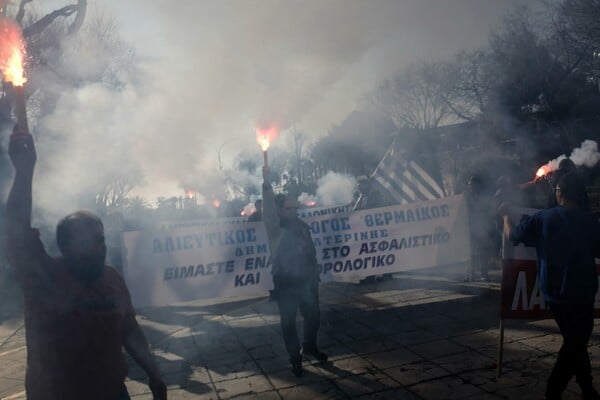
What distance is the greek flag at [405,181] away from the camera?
1038 centimetres

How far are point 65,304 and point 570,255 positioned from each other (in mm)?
3229

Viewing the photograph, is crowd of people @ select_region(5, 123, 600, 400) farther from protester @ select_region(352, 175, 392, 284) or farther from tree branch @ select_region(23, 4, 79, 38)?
tree branch @ select_region(23, 4, 79, 38)

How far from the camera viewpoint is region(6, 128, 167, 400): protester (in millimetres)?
2082

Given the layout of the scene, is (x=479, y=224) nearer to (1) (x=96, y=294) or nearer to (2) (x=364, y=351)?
(2) (x=364, y=351)

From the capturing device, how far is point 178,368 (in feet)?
17.5

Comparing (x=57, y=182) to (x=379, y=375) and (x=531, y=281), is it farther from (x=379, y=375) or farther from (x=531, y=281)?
(x=531, y=281)

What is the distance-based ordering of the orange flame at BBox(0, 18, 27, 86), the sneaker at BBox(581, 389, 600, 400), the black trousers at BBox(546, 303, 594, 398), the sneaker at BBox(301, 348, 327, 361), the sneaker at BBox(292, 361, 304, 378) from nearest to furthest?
the orange flame at BBox(0, 18, 27, 86), the black trousers at BBox(546, 303, 594, 398), the sneaker at BBox(581, 389, 600, 400), the sneaker at BBox(292, 361, 304, 378), the sneaker at BBox(301, 348, 327, 361)

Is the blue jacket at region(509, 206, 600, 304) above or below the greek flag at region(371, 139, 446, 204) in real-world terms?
below

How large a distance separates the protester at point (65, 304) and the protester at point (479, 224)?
704cm

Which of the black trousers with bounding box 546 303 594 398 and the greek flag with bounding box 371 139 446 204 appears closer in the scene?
the black trousers with bounding box 546 303 594 398

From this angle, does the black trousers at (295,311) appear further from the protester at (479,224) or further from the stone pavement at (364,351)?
the protester at (479,224)

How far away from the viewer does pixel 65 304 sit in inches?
86.2

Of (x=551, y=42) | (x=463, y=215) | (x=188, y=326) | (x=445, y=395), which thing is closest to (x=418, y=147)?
(x=551, y=42)

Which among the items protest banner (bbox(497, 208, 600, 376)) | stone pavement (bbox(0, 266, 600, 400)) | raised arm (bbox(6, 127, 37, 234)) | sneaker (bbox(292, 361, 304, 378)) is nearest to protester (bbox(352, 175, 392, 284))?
stone pavement (bbox(0, 266, 600, 400))
